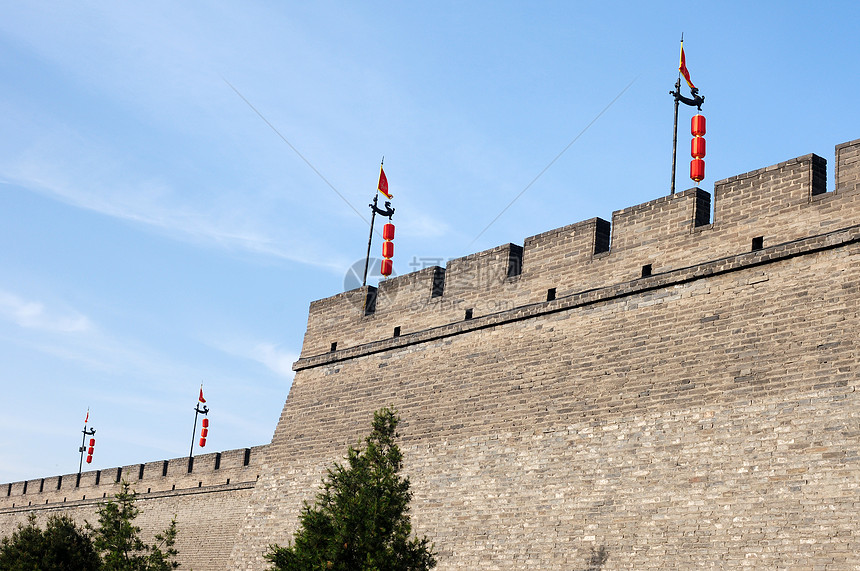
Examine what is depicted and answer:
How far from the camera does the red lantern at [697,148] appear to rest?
1302 cm

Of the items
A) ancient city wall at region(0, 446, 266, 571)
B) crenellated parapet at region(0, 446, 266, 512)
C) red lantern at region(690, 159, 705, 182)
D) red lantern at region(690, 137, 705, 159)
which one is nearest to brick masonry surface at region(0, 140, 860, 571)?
red lantern at region(690, 159, 705, 182)

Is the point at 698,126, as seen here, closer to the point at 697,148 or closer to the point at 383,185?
the point at 697,148

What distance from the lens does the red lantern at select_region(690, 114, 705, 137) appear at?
13188 mm

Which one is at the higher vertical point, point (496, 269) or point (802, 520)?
point (496, 269)

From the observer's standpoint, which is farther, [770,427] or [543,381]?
[543,381]

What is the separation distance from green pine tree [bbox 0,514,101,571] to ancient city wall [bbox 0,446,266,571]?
3077 millimetres

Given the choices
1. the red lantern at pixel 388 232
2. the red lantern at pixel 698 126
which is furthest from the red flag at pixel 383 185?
the red lantern at pixel 698 126

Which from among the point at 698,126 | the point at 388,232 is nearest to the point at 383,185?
the point at 388,232

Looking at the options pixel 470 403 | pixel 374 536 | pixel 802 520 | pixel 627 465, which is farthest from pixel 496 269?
pixel 802 520

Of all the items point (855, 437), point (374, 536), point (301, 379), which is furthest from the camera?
point (301, 379)

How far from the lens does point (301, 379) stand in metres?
16.7

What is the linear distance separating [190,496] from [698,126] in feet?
44.8

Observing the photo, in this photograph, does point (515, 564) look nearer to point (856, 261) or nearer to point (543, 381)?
point (543, 381)

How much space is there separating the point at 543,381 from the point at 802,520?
151 inches
